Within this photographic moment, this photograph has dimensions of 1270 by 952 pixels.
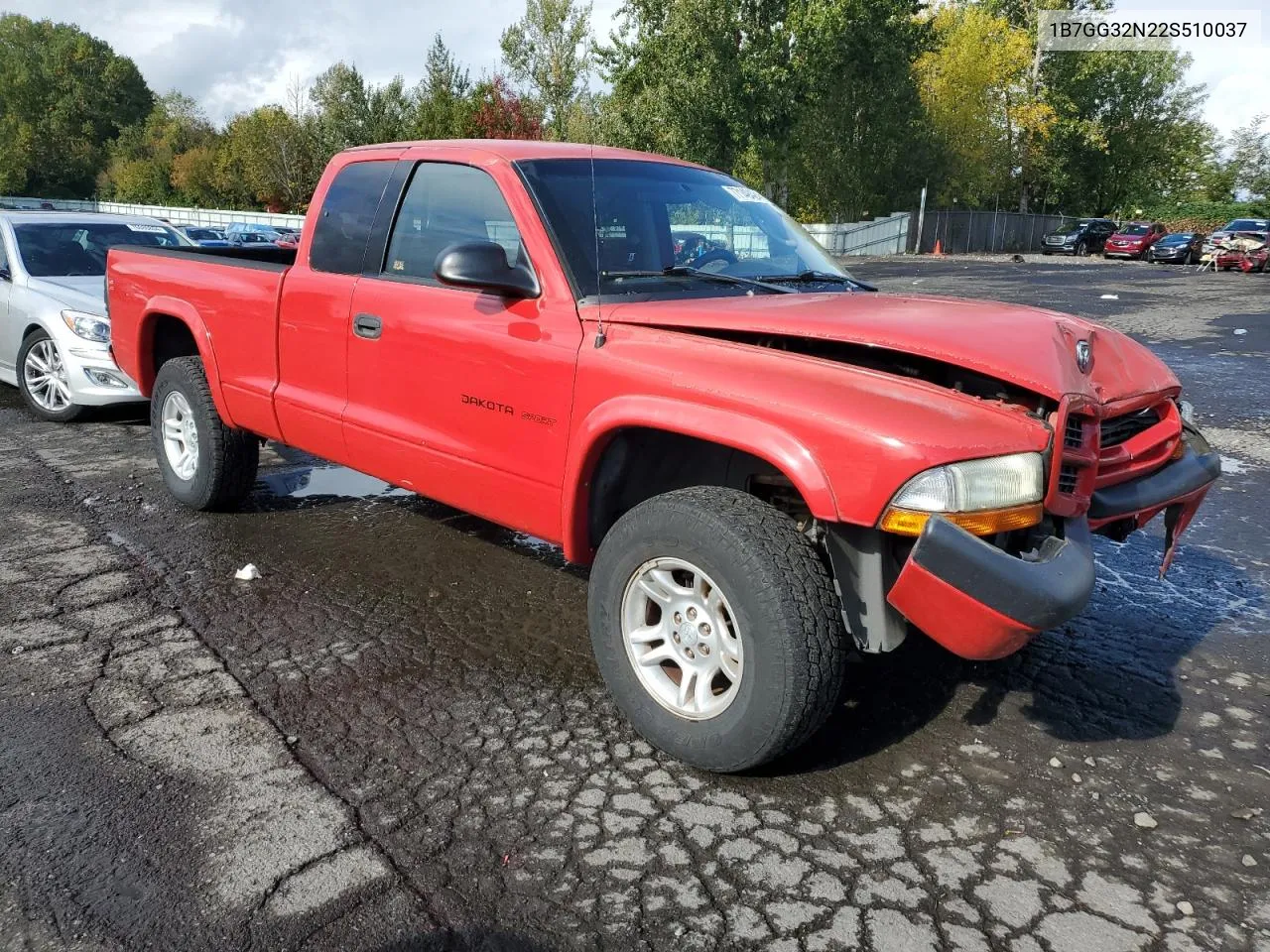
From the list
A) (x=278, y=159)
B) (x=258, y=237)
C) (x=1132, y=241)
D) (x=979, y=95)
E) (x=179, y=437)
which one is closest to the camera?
(x=179, y=437)

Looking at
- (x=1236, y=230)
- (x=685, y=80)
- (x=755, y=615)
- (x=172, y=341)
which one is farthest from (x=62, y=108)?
(x=755, y=615)

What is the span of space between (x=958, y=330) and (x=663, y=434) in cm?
99

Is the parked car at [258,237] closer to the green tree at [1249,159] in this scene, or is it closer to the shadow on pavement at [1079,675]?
the shadow on pavement at [1079,675]

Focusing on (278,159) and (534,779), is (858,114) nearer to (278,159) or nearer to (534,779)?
(278,159)

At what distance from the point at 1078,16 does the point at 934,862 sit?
58.0 meters

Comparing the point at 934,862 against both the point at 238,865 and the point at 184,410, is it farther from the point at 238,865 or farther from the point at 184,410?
the point at 184,410

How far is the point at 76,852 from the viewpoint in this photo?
2.72 m

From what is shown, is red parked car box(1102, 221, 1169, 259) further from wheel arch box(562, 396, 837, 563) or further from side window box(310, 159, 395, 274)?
wheel arch box(562, 396, 837, 563)

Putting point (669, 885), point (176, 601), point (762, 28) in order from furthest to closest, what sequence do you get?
point (762, 28), point (176, 601), point (669, 885)

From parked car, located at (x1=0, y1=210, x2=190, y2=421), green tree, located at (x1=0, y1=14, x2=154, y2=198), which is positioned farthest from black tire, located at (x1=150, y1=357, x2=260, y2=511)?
green tree, located at (x1=0, y1=14, x2=154, y2=198)

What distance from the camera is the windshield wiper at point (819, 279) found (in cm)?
402

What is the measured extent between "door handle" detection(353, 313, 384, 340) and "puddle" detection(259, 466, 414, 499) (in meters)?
1.79

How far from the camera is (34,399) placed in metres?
8.09

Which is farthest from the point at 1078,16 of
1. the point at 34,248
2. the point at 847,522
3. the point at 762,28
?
the point at 847,522
